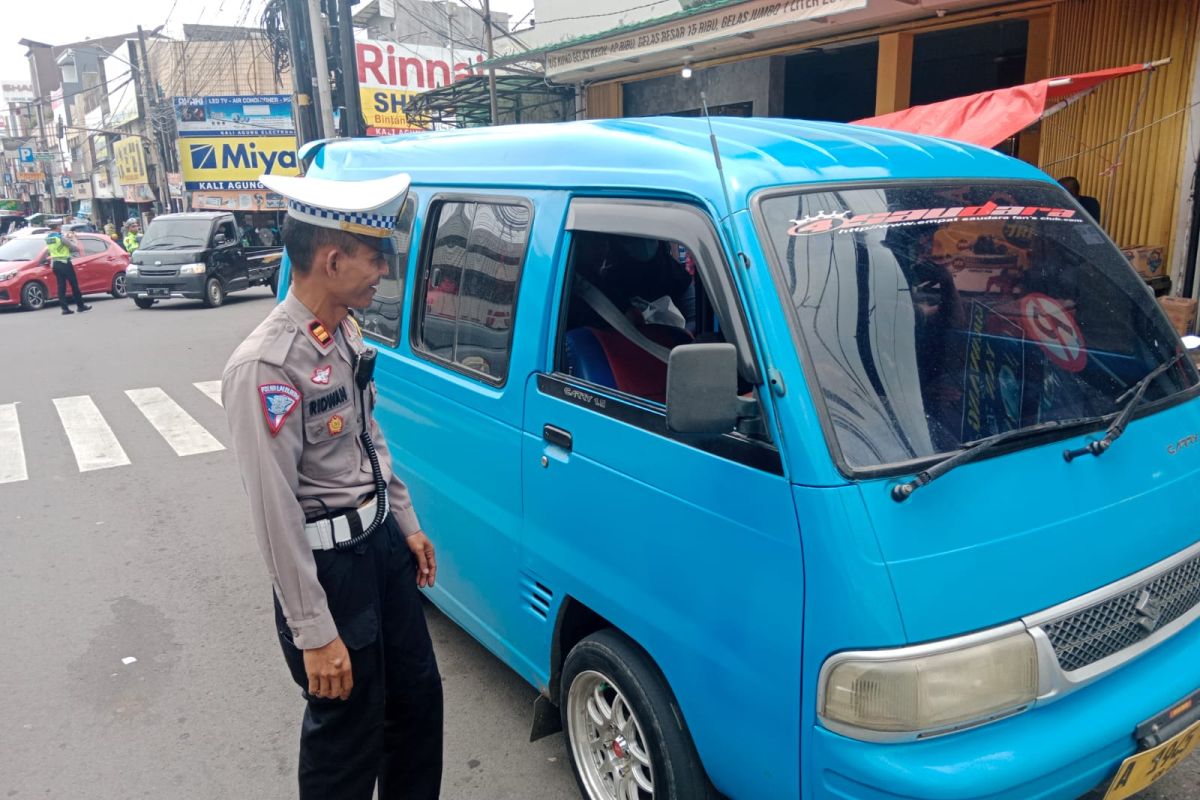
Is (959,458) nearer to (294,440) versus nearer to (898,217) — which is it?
(898,217)

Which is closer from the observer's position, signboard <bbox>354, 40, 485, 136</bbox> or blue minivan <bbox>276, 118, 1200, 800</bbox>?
blue minivan <bbox>276, 118, 1200, 800</bbox>

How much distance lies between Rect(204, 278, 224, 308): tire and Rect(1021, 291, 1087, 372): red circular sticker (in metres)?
17.7

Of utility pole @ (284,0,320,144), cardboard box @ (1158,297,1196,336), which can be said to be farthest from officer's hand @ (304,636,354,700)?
utility pole @ (284,0,320,144)

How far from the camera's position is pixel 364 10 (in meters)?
28.0

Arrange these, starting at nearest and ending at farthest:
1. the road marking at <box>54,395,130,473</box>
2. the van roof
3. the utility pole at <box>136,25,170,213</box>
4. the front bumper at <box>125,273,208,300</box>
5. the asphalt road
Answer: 1. the van roof
2. the asphalt road
3. the road marking at <box>54,395,130,473</box>
4. the front bumper at <box>125,273,208,300</box>
5. the utility pole at <box>136,25,170,213</box>

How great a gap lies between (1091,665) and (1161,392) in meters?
0.93

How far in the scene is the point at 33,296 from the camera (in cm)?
1877

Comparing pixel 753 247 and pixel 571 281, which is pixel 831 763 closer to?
pixel 753 247

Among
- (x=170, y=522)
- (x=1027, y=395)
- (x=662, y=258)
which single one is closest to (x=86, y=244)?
(x=170, y=522)

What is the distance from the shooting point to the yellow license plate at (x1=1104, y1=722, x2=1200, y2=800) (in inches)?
79.8

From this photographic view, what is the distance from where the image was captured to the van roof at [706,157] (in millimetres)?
2273

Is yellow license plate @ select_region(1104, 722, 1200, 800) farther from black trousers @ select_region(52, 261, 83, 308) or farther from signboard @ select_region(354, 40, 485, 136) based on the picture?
signboard @ select_region(354, 40, 485, 136)

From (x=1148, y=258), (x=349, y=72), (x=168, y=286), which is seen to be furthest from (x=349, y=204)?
(x=168, y=286)

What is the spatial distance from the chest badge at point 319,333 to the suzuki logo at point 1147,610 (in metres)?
2.13
